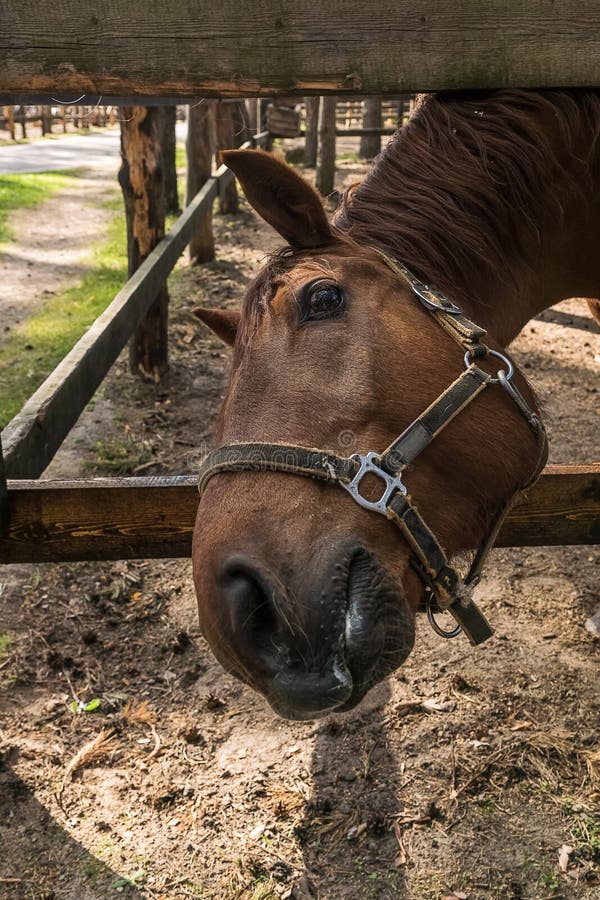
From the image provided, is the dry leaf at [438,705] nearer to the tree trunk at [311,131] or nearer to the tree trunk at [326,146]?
the tree trunk at [326,146]

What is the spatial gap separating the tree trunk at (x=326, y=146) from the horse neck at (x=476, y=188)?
10.5 m

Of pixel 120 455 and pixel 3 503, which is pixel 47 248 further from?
pixel 3 503

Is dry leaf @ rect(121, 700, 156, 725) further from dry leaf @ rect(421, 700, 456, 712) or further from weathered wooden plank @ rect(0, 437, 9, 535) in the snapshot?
weathered wooden plank @ rect(0, 437, 9, 535)

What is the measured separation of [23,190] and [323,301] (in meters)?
13.5

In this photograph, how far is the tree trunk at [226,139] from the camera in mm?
9007

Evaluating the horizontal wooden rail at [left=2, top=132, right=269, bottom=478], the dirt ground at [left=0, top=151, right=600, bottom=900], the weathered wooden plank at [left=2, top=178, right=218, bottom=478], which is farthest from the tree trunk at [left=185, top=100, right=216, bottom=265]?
the dirt ground at [left=0, top=151, right=600, bottom=900]


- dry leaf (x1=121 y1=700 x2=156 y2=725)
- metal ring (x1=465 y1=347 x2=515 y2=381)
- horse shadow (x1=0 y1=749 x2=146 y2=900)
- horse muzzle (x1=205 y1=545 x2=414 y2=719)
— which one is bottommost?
dry leaf (x1=121 y1=700 x2=156 y2=725)

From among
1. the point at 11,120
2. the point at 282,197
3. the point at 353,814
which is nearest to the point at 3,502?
the point at 282,197

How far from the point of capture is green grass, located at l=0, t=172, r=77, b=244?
448 inches

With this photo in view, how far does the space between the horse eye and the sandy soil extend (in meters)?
6.05

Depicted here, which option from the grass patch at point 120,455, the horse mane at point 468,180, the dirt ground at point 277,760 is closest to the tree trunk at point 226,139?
the grass patch at point 120,455

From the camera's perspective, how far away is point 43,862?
248cm

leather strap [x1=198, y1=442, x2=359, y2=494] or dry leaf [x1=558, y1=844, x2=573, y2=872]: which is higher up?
leather strap [x1=198, y1=442, x2=359, y2=494]

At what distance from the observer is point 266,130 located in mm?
14906
